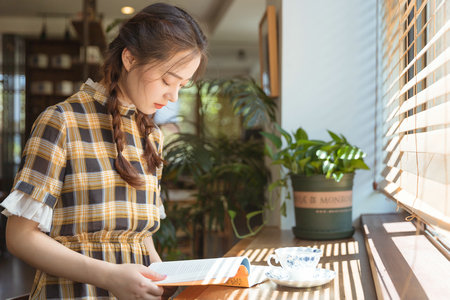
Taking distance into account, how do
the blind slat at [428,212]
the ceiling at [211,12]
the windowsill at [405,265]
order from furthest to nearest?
the ceiling at [211,12]
the windowsill at [405,265]
the blind slat at [428,212]

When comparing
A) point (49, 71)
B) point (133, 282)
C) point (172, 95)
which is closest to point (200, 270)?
point (133, 282)

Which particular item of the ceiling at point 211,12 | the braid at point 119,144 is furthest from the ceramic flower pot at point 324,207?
the ceiling at point 211,12

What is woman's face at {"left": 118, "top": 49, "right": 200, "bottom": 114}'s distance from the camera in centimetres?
125

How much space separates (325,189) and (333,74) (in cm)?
57

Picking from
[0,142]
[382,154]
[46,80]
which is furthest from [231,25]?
[382,154]

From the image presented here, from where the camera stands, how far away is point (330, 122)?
2.19 meters

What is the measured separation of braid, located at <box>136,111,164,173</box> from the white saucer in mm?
420

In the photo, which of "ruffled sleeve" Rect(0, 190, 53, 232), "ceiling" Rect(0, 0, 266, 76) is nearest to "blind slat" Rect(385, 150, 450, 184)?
"ruffled sleeve" Rect(0, 190, 53, 232)

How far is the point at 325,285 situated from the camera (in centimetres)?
123

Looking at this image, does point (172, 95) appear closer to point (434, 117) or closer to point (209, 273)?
point (209, 273)

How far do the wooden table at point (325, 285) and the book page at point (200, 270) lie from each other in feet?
0.19

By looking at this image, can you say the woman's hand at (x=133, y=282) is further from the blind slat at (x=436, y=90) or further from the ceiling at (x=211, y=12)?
the ceiling at (x=211, y=12)

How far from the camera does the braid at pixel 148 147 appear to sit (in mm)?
1379

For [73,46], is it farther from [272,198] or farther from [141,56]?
[141,56]
